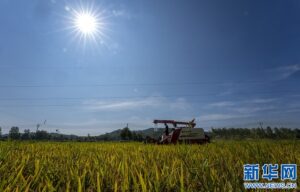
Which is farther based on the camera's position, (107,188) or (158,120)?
(158,120)

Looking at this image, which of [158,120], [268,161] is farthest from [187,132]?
[268,161]

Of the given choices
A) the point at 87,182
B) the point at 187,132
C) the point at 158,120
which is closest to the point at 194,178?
the point at 87,182

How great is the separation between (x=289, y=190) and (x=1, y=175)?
239cm

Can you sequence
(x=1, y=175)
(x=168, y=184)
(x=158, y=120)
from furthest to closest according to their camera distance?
(x=158, y=120), (x=1, y=175), (x=168, y=184)

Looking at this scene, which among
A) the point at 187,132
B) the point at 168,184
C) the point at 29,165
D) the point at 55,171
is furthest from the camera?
the point at 187,132

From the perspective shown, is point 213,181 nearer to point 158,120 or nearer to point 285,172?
point 285,172

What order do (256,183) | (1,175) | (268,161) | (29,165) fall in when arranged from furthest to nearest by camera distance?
(268,161) < (29,165) < (1,175) < (256,183)

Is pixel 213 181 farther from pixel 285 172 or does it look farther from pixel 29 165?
pixel 29 165

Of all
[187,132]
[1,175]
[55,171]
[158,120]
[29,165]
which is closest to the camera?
[1,175]

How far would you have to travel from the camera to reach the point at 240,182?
6.30ft

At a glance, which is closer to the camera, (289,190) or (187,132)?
(289,190)

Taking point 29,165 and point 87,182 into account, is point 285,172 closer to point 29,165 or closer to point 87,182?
point 87,182

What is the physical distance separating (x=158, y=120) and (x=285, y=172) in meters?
19.6

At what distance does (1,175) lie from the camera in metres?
2.10
